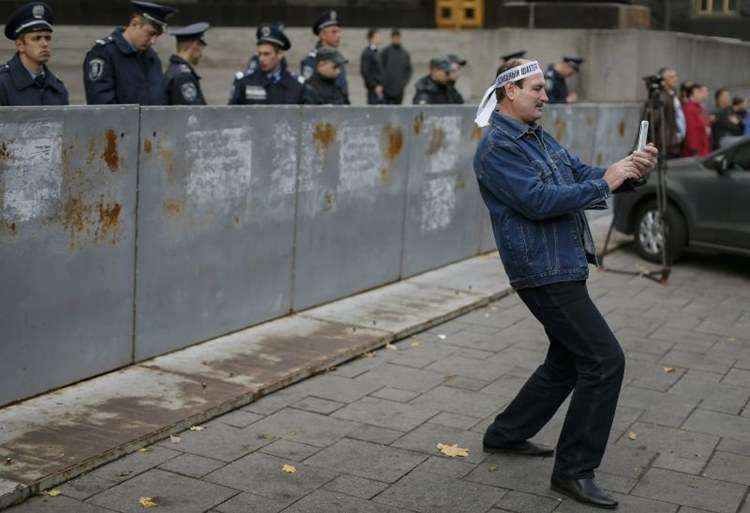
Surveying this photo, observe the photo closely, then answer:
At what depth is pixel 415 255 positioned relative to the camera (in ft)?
34.9

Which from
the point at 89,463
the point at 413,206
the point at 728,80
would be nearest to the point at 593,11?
the point at 728,80

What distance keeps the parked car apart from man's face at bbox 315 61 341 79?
3.55m

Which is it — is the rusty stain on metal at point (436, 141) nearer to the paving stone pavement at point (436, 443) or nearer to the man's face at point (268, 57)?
the man's face at point (268, 57)

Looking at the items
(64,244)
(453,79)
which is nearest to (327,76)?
(453,79)

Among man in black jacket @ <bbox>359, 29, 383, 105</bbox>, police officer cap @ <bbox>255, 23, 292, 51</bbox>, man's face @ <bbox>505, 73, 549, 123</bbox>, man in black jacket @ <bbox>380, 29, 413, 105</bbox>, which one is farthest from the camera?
man in black jacket @ <bbox>380, 29, 413, 105</bbox>

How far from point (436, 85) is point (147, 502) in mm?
7995

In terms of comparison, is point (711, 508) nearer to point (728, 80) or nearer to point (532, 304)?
point (532, 304)

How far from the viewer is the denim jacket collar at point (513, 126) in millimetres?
5305

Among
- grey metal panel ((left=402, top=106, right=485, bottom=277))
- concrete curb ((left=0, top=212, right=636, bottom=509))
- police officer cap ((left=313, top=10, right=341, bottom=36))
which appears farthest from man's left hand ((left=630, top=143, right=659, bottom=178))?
police officer cap ((left=313, top=10, right=341, bottom=36))

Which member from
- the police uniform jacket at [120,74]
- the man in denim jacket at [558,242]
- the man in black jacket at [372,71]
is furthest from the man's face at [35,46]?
the man in black jacket at [372,71]

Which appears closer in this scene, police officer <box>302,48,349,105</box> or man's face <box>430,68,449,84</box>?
police officer <box>302,48,349,105</box>

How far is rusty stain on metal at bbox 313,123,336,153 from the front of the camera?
880 cm

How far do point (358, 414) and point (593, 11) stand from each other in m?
14.2

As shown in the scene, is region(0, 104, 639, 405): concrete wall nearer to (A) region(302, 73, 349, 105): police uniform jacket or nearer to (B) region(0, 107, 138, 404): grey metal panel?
(B) region(0, 107, 138, 404): grey metal panel
